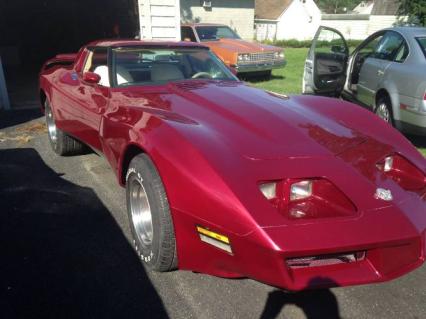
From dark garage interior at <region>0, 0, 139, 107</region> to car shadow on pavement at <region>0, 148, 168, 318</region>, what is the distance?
12.2 metres

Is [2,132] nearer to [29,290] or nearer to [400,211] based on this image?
[29,290]

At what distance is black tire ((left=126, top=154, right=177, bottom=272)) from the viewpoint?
95.0 inches

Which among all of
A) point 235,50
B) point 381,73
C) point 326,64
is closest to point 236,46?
point 235,50

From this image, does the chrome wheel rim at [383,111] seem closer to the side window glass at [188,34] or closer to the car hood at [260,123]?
the car hood at [260,123]

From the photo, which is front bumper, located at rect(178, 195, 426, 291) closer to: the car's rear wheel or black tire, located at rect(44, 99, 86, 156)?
black tire, located at rect(44, 99, 86, 156)

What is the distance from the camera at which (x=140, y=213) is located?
2939 mm

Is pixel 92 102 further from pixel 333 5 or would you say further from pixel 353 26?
pixel 333 5

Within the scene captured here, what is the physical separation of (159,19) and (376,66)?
5815 mm

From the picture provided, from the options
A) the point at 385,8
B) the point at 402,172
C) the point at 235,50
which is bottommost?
the point at 402,172

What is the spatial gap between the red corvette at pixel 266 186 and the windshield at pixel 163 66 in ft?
1.16

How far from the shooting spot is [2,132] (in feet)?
21.1

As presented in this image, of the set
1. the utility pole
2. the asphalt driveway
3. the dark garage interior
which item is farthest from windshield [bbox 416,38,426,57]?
the dark garage interior

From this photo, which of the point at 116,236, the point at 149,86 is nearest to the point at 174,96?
the point at 149,86

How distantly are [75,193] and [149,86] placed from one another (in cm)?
128
